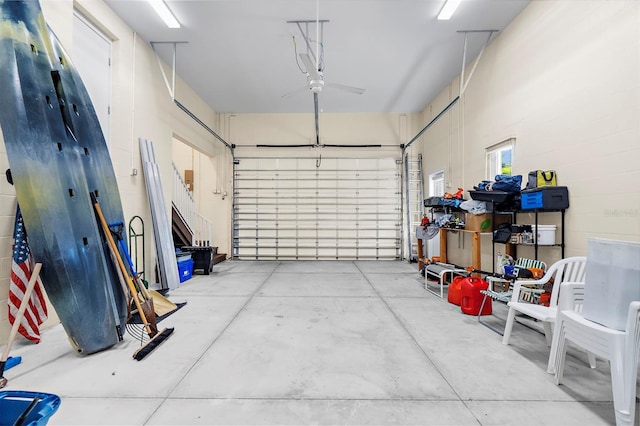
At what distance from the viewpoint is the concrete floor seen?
5.45ft

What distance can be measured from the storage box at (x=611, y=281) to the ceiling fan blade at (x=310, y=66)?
3442 millimetres

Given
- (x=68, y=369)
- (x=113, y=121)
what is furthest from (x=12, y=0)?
(x=68, y=369)

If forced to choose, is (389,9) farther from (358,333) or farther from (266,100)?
(358,333)

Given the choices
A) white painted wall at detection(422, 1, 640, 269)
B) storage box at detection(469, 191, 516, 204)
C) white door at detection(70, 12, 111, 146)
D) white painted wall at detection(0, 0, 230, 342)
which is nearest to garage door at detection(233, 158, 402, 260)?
white painted wall at detection(0, 0, 230, 342)

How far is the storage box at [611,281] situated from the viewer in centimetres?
164

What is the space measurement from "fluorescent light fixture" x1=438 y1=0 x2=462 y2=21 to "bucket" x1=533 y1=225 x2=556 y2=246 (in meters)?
3.13

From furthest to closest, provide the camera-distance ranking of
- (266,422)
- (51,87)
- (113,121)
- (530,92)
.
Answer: (113,121), (530,92), (51,87), (266,422)

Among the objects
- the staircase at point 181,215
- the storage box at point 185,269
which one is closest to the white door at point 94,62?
the staircase at point 181,215

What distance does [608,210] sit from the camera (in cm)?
273

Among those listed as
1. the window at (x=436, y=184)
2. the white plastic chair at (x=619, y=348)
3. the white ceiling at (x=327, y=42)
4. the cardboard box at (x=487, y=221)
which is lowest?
the white plastic chair at (x=619, y=348)

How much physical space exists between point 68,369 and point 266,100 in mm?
6357

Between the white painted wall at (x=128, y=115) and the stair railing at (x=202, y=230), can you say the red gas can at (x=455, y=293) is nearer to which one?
the white painted wall at (x=128, y=115)

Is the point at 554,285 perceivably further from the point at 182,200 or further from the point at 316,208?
the point at 182,200

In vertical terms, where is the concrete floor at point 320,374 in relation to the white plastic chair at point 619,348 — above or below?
below
